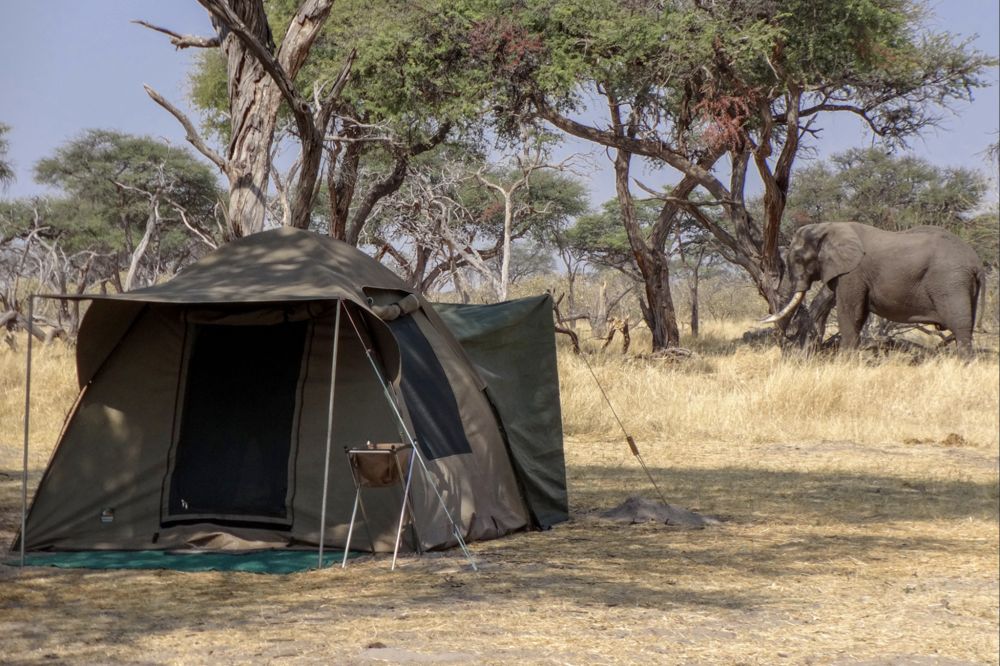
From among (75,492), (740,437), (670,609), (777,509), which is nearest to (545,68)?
(740,437)

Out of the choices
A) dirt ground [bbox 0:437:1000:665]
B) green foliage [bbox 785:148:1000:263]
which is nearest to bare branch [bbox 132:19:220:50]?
dirt ground [bbox 0:437:1000:665]

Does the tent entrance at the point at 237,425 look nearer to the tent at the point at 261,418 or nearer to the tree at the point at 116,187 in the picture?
the tent at the point at 261,418

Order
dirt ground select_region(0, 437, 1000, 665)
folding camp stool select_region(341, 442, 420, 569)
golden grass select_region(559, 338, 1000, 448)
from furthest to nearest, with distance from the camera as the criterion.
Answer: golden grass select_region(559, 338, 1000, 448)
folding camp stool select_region(341, 442, 420, 569)
dirt ground select_region(0, 437, 1000, 665)

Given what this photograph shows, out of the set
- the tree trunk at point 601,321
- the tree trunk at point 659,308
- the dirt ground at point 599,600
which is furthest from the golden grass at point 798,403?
the tree trunk at point 601,321

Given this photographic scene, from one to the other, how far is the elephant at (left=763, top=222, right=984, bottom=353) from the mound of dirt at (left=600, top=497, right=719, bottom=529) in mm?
10222

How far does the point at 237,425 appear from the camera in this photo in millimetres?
7309

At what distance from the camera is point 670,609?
5.45 meters

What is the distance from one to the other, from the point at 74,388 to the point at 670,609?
9417 millimetres

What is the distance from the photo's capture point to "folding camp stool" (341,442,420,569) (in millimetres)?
6398

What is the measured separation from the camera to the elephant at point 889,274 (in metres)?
18.0

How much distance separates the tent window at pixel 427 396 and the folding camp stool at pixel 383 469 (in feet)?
1.08

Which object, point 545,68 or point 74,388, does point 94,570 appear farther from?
point 545,68

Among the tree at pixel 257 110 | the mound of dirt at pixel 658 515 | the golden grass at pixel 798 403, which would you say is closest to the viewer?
the mound of dirt at pixel 658 515

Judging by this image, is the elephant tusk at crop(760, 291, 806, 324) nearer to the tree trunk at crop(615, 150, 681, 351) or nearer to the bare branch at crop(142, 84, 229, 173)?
the tree trunk at crop(615, 150, 681, 351)
